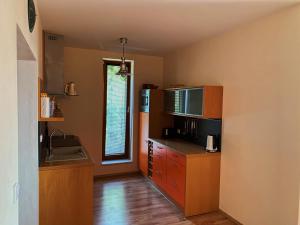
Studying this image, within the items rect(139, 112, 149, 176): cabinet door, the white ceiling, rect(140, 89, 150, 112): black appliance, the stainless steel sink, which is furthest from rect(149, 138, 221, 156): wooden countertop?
the white ceiling

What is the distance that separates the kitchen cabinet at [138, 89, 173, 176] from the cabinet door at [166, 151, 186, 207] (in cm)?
87

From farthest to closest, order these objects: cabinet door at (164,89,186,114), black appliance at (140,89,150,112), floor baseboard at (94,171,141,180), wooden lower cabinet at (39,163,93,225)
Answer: floor baseboard at (94,171,141,180)
black appliance at (140,89,150,112)
cabinet door at (164,89,186,114)
wooden lower cabinet at (39,163,93,225)

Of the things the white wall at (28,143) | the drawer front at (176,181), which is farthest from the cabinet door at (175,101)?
the white wall at (28,143)

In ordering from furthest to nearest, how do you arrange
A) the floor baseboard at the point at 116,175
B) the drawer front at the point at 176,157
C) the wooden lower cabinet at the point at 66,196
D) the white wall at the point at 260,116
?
the floor baseboard at the point at 116,175, the drawer front at the point at 176,157, the wooden lower cabinet at the point at 66,196, the white wall at the point at 260,116

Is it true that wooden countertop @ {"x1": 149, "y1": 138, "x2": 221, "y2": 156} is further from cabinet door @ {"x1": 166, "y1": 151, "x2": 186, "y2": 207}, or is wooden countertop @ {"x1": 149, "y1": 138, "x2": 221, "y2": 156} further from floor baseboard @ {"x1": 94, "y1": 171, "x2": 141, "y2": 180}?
floor baseboard @ {"x1": 94, "y1": 171, "x2": 141, "y2": 180}

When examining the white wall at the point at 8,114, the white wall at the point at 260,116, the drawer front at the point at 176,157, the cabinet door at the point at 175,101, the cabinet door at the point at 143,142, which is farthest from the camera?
the cabinet door at the point at 143,142

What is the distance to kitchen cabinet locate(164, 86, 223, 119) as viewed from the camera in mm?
3178

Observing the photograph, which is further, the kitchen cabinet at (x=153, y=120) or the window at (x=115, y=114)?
the window at (x=115, y=114)

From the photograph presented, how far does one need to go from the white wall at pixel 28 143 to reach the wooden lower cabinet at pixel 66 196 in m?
0.15

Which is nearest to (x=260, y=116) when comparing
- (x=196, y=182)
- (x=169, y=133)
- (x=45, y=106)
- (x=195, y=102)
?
(x=195, y=102)

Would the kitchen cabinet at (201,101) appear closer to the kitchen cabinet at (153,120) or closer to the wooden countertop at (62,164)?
the kitchen cabinet at (153,120)

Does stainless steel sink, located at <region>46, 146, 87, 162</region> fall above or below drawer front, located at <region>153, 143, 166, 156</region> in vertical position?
above

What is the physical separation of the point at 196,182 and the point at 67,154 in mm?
1789

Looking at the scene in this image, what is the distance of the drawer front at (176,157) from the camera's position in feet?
10.6
